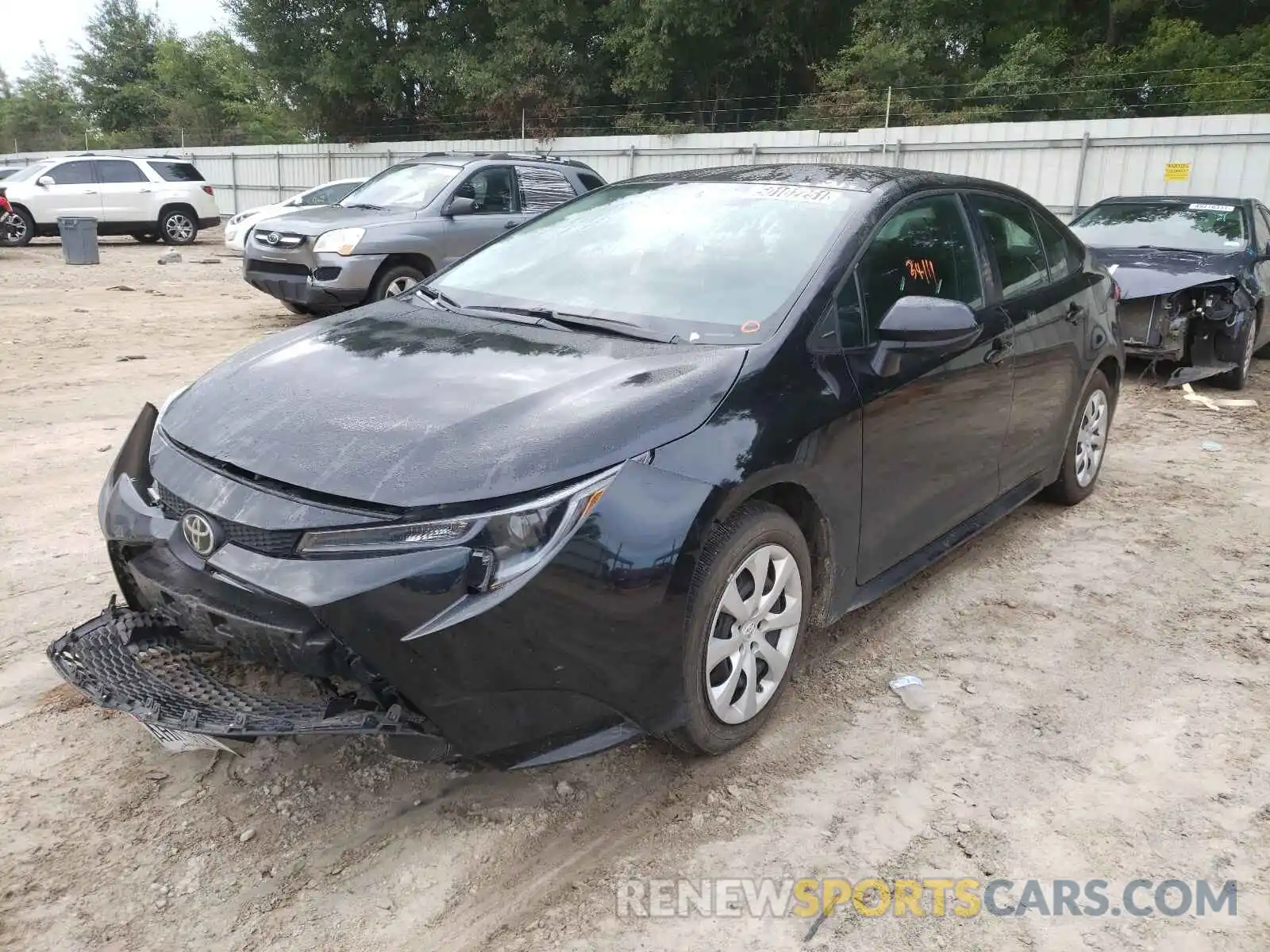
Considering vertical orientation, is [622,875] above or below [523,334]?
below

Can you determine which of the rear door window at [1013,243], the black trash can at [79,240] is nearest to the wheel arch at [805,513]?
the rear door window at [1013,243]

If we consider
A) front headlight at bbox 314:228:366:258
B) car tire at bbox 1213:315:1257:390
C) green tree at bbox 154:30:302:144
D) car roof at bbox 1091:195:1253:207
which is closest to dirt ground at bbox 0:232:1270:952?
car tire at bbox 1213:315:1257:390

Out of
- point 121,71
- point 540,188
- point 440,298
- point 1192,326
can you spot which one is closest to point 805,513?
point 440,298

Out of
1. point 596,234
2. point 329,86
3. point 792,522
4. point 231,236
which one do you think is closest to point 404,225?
point 596,234

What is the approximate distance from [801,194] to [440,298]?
1386mm

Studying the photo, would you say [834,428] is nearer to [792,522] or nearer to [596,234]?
[792,522]

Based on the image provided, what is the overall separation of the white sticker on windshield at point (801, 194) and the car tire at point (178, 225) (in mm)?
19431

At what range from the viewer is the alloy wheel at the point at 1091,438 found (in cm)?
498

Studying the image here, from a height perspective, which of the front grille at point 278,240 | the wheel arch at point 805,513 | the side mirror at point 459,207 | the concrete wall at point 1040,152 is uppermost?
the concrete wall at point 1040,152

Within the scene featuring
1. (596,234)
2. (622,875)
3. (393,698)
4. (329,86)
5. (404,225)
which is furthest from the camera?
(329,86)

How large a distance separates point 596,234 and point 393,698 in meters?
2.11

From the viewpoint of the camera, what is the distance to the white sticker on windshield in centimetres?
356

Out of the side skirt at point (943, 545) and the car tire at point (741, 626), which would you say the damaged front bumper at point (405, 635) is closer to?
the car tire at point (741, 626)

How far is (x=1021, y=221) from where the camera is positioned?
14.6 ft
